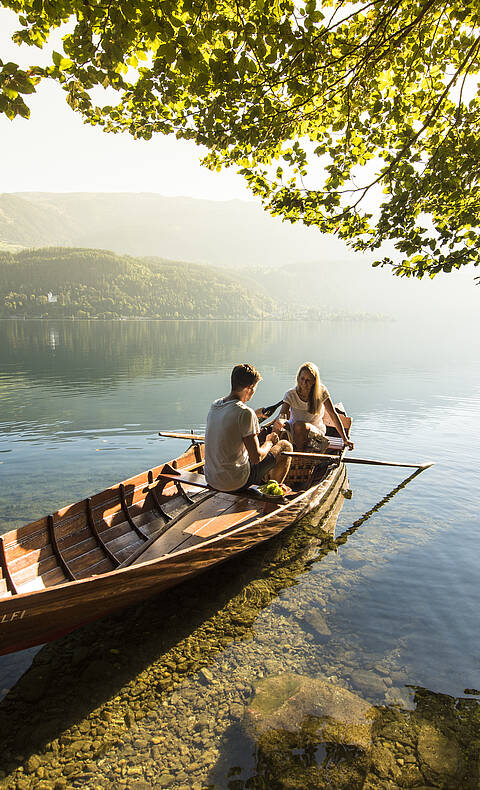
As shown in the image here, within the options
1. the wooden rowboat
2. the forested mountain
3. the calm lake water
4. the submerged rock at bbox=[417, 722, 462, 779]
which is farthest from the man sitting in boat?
the forested mountain

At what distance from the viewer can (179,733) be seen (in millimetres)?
4582

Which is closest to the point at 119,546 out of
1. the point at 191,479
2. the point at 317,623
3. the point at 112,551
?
the point at 112,551

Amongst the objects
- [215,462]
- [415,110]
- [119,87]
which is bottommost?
[215,462]

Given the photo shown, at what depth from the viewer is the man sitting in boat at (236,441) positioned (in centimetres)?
646

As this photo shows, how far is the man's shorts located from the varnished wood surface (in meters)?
0.58

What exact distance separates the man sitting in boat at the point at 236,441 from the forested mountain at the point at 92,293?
476 ft

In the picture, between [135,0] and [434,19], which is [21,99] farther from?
[434,19]

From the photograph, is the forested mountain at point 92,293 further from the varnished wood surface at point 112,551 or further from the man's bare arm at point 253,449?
the man's bare arm at point 253,449

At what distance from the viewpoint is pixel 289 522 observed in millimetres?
8023

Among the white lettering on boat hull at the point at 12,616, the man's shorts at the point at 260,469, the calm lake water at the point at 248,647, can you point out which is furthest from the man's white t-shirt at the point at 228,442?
the white lettering on boat hull at the point at 12,616

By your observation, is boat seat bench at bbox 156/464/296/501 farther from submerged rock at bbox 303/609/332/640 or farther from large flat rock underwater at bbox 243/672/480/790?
large flat rock underwater at bbox 243/672/480/790

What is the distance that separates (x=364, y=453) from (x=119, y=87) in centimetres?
1300

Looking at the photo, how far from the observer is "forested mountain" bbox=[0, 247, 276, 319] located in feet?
484

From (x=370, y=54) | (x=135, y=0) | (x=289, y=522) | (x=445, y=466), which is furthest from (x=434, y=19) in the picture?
(x=445, y=466)
